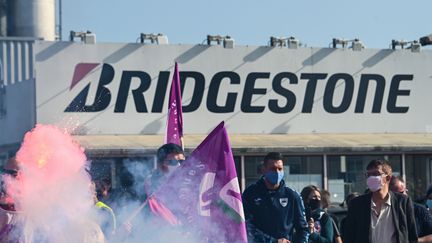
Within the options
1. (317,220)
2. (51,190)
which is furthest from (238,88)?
(51,190)

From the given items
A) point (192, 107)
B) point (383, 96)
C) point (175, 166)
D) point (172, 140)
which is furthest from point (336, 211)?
point (383, 96)

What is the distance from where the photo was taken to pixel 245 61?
22.8 meters

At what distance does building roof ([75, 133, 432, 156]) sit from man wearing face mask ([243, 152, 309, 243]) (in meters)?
10.7

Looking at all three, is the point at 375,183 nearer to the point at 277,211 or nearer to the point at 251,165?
the point at 277,211

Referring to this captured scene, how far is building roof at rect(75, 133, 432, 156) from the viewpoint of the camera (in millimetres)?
20062

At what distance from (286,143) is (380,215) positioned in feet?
43.5

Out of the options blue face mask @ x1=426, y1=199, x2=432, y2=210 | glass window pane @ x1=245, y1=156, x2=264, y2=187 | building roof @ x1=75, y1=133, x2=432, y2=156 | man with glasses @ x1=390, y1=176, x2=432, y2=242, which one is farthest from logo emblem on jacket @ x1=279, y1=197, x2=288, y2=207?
glass window pane @ x1=245, y1=156, x2=264, y2=187

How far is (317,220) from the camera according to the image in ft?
35.1

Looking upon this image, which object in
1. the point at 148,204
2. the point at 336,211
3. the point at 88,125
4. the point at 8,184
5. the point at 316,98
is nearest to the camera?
the point at 8,184

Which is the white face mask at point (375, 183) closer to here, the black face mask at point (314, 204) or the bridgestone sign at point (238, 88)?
the black face mask at point (314, 204)

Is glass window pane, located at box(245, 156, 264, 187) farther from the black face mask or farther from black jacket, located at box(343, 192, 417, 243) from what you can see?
black jacket, located at box(343, 192, 417, 243)

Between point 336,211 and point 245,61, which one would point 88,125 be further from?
point 336,211

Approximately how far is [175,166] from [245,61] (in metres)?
14.5

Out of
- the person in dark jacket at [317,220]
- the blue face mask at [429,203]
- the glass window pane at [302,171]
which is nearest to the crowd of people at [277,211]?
the person in dark jacket at [317,220]
